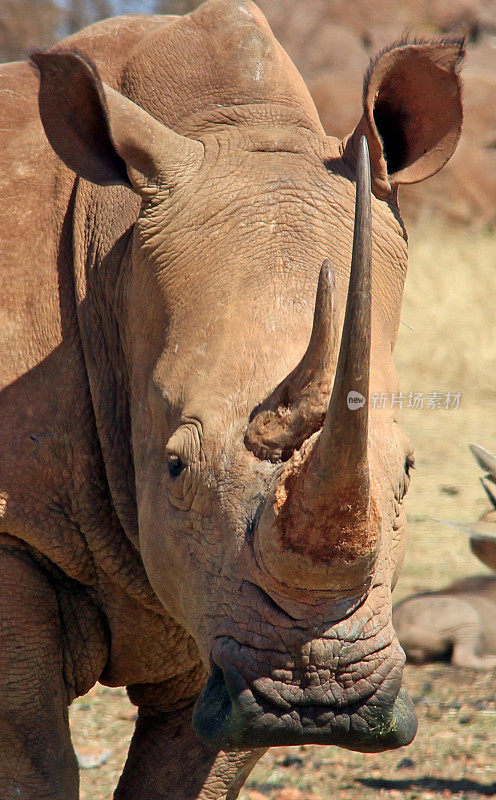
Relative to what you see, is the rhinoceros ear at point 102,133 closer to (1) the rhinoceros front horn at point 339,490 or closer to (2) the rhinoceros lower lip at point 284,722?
(1) the rhinoceros front horn at point 339,490

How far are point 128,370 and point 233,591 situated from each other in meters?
1.01

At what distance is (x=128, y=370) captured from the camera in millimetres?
3527

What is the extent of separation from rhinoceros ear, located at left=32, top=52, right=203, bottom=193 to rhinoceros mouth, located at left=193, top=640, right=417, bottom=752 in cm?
144

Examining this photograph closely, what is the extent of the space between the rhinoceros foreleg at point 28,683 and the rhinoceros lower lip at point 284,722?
91 cm

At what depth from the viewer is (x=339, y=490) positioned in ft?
8.23

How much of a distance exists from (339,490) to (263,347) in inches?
20.4

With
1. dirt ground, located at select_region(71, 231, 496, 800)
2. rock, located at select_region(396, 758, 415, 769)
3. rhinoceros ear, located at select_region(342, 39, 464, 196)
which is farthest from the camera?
rock, located at select_region(396, 758, 415, 769)

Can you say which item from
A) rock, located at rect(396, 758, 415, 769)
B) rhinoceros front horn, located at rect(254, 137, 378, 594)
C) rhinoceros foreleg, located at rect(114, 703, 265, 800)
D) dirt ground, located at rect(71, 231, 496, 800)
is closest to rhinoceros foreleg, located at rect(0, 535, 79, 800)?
rhinoceros foreleg, located at rect(114, 703, 265, 800)

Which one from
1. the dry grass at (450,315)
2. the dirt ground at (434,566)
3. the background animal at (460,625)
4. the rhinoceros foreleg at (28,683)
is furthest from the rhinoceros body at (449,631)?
the dry grass at (450,315)

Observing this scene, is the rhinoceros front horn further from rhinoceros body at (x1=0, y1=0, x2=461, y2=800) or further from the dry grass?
the dry grass

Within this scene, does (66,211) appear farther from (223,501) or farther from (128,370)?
(223,501)

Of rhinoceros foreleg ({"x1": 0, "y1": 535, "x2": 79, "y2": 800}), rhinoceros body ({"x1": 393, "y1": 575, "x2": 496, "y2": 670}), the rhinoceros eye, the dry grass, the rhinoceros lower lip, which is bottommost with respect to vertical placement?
the dry grass

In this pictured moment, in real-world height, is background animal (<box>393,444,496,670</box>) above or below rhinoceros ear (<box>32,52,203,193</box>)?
below

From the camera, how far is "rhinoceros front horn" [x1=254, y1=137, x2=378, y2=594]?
8.02 ft
